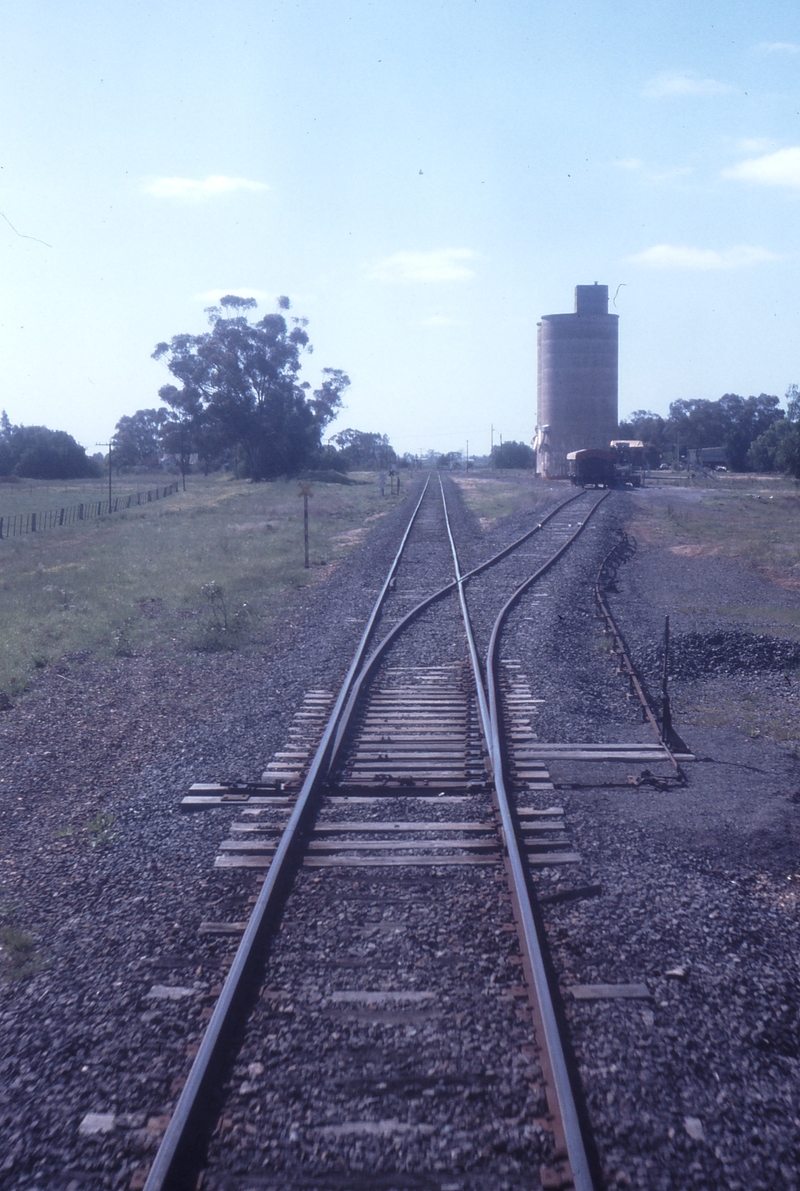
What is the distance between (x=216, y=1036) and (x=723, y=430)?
139852 millimetres

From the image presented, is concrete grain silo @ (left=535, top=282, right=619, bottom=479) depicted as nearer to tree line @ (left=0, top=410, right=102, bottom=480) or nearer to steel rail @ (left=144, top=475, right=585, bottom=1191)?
tree line @ (left=0, top=410, right=102, bottom=480)

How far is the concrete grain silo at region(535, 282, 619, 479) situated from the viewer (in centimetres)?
8256

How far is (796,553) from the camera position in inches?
952

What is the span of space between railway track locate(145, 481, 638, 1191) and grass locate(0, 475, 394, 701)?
5.91 meters

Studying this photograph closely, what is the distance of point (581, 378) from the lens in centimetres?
8288

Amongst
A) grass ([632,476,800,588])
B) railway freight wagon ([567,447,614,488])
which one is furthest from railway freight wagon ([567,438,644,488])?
grass ([632,476,800,588])

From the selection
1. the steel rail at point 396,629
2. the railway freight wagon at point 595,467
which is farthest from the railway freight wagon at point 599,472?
the steel rail at point 396,629

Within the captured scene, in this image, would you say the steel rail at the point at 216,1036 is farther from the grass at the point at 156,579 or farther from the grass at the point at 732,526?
the grass at the point at 732,526

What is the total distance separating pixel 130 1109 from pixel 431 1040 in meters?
1.31

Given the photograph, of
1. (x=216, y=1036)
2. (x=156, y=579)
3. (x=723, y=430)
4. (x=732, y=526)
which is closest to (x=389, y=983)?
(x=216, y=1036)

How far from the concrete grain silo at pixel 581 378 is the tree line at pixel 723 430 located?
11.4 m

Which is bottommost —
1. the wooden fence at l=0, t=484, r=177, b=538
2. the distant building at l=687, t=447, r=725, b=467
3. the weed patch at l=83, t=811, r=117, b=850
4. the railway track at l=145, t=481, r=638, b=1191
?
the weed patch at l=83, t=811, r=117, b=850

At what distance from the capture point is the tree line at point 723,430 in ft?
302

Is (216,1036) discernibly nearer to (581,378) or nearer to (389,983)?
(389,983)
